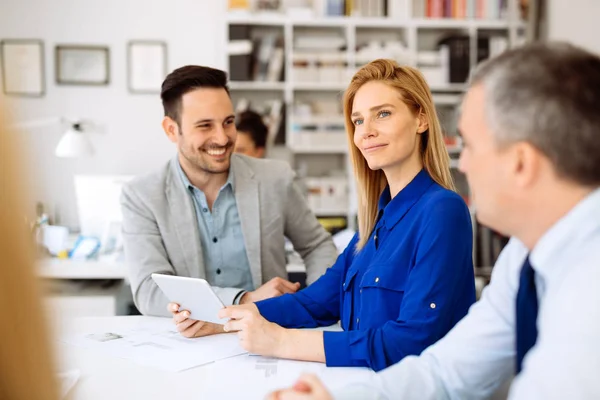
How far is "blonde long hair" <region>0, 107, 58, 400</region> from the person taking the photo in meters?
0.56

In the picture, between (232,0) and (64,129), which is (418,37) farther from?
(64,129)

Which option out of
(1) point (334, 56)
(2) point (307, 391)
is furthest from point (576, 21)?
(2) point (307, 391)

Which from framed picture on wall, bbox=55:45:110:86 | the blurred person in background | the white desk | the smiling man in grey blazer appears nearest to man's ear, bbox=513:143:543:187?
the white desk

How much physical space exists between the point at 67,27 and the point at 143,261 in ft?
11.8

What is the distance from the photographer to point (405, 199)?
1.57m

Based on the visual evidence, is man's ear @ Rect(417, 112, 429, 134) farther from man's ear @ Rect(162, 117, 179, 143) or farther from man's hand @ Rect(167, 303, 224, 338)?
man's ear @ Rect(162, 117, 179, 143)

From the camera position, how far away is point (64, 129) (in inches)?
201

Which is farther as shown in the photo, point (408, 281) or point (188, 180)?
point (188, 180)

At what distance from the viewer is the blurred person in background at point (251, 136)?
385 centimetres

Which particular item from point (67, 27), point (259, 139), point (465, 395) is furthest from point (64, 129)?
point (465, 395)

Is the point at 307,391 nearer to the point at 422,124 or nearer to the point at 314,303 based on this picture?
the point at 314,303

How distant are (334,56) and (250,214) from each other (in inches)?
114

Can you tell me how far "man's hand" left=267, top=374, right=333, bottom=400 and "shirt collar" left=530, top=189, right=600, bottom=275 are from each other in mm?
383

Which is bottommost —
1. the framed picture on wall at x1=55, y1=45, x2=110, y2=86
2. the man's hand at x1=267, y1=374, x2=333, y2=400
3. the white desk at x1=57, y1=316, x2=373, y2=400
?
the white desk at x1=57, y1=316, x2=373, y2=400
